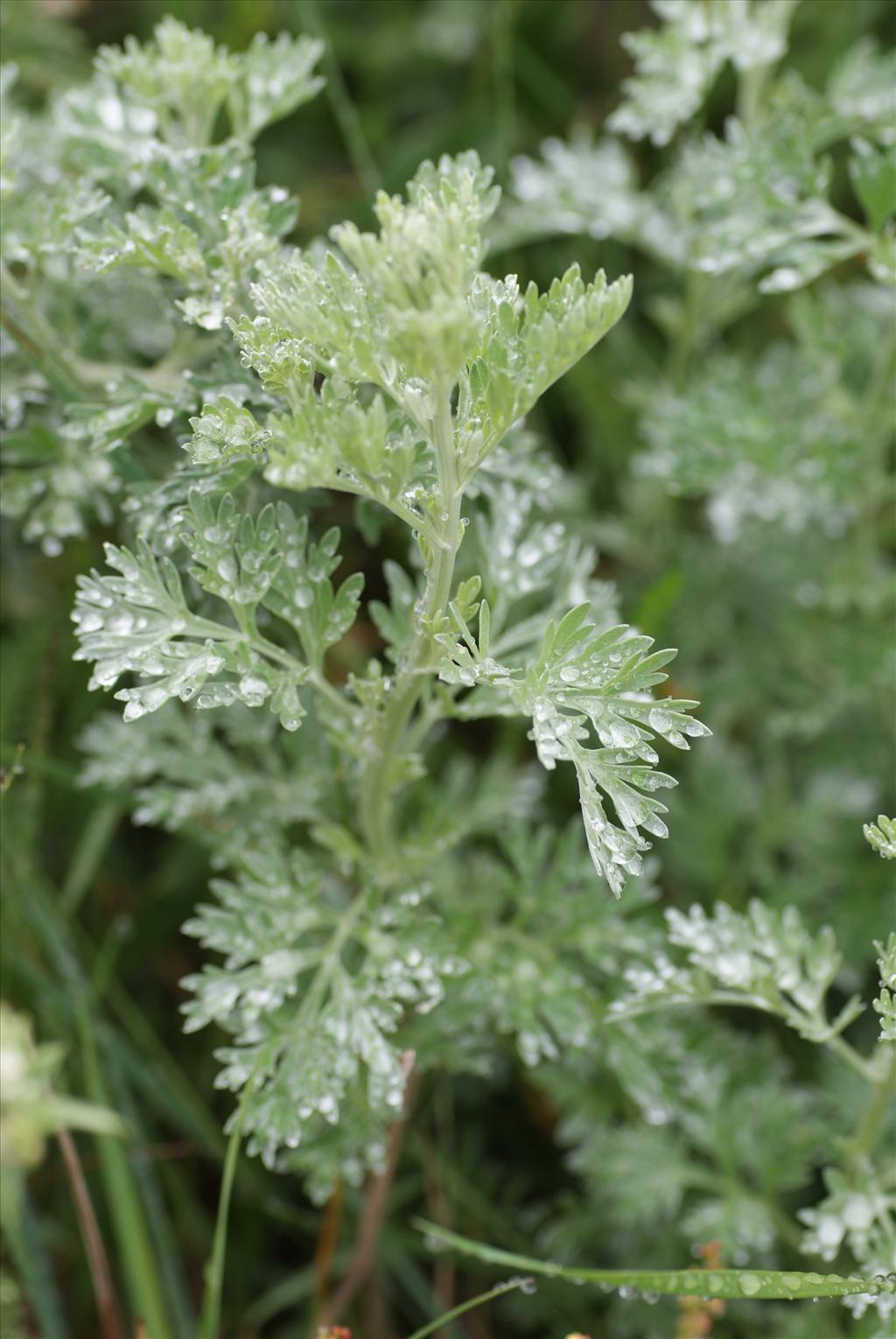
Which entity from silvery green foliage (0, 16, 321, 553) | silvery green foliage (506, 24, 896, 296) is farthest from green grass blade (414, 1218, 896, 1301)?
silvery green foliage (506, 24, 896, 296)

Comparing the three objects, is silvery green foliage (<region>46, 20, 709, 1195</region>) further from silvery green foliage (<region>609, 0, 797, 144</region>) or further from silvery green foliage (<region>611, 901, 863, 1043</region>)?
silvery green foliage (<region>609, 0, 797, 144</region>)

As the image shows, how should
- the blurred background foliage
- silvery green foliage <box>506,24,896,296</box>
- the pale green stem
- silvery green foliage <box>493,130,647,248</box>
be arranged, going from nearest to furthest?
the pale green stem, silvery green foliage <box>506,24,896,296</box>, the blurred background foliage, silvery green foliage <box>493,130,647,248</box>

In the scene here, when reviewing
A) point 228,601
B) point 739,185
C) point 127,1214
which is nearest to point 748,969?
point 228,601

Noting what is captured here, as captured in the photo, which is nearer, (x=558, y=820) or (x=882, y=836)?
(x=882, y=836)

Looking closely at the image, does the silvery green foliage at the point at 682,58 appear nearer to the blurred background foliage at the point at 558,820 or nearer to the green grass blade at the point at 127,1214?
the blurred background foliage at the point at 558,820

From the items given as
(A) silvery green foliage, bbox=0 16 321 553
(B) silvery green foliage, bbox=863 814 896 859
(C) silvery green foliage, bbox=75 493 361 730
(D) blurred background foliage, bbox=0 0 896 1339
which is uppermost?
(A) silvery green foliage, bbox=0 16 321 553

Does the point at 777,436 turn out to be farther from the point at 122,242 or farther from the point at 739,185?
the point at 122,242
